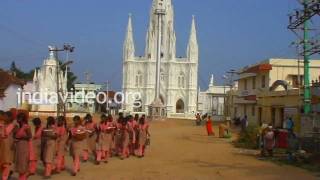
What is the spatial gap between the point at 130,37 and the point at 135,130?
74931 mm

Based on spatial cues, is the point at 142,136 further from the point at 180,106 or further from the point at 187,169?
the point at 180,106

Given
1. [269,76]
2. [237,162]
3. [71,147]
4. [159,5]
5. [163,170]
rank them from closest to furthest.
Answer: [71,147] < [163,170] < [237,162] < [269,76] < [159,5]

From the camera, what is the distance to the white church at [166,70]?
292 feet

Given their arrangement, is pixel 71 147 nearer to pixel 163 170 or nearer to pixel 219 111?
pixel 163 170

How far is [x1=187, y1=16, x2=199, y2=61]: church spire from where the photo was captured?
9106 cm

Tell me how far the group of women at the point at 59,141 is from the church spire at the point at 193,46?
241 ft

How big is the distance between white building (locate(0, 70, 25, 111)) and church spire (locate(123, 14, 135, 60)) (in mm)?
49236

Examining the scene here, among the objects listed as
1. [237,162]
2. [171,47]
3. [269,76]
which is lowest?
[237,162]

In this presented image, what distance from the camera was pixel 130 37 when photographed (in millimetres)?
91688

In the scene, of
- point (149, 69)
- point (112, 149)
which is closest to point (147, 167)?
point (112, 149)

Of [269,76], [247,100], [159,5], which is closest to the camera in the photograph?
[269,76]

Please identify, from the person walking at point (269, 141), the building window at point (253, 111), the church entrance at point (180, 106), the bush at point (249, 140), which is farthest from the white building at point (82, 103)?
the person walking at point (269, 141)

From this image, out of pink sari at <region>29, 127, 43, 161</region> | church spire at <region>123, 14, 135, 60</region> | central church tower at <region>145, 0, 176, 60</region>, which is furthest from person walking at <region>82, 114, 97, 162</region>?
church spire at <region>123, 14, 135, 60</region>

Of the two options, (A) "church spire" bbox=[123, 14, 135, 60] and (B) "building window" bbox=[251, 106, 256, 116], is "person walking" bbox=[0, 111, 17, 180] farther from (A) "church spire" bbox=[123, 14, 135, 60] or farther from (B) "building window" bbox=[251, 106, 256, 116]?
(A) "church spire" bbox=[123, 14, 135, 60]
